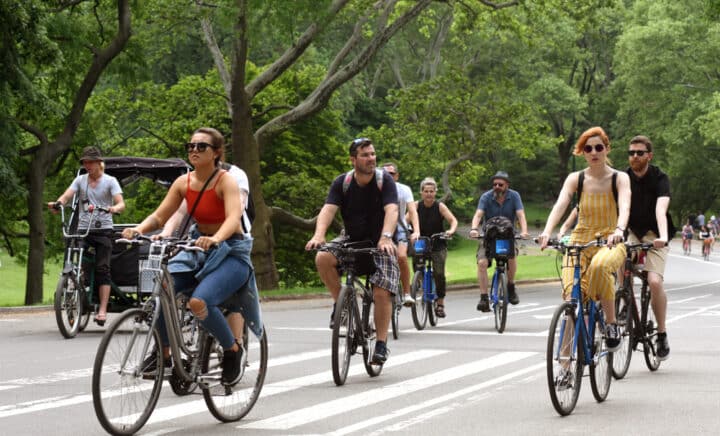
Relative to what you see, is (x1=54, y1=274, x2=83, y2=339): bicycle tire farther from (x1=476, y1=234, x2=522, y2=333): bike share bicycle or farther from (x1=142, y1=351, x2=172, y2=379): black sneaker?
(x1=142, y1=351, x2=172, y2=379): black sneaker

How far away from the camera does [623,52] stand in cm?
7669

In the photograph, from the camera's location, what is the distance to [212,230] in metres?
8.15

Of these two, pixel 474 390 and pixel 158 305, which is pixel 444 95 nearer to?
pixel 474 390

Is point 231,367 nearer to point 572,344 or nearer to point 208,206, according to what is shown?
point 208,206

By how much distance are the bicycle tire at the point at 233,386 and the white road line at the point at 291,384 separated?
1.25ft

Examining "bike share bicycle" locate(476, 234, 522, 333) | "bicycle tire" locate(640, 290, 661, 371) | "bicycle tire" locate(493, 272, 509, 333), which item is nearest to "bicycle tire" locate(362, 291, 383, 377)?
"bicycle tire" locate(640, 290, 661, 371)

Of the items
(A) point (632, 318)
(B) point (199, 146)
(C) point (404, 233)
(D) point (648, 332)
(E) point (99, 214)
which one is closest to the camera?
(B) point (199, 146)

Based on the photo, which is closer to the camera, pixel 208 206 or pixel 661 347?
pixel 208 206

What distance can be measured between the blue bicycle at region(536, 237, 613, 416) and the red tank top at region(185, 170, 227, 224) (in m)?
2.17

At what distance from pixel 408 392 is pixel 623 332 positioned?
5.68ft

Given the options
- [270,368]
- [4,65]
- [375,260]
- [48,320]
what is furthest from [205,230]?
[4,65]

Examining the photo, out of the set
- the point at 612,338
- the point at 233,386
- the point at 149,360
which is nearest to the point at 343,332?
the point at 612,338

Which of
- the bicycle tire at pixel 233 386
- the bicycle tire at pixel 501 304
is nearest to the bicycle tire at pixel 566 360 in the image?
the bicycle tire at pixel 233 386

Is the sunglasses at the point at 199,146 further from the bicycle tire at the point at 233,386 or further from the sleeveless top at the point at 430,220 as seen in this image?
the sleeveless top at the point at 430,220
